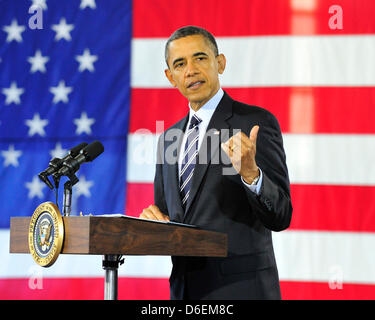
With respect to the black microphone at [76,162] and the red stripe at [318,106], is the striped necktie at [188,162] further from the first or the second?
the red stripe at [318,106]

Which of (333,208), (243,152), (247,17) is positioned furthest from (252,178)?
(247,17)

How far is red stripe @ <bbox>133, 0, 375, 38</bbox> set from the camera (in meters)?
2.94

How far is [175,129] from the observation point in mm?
1873

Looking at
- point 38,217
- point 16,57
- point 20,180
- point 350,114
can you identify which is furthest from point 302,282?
point 16,57

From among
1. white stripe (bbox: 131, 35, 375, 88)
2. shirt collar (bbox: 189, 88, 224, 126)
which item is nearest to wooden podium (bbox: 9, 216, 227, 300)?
shirt collar (bbox: 189, 88, 224, 126)

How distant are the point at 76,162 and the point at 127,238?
1.07 feet

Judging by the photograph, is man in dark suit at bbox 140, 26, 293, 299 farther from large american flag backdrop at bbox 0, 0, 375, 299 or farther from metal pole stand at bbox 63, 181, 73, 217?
large american flag backdrop at bbox 0, 0, 375, 299

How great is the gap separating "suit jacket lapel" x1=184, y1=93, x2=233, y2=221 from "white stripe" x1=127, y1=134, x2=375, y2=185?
1.28 m

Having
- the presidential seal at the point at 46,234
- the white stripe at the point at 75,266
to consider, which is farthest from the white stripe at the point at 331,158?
the presidential seal at the point at 46,234

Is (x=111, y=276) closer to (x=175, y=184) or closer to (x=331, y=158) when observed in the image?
(x=175, y=184)

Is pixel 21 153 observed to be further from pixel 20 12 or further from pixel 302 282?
pixel 302 282

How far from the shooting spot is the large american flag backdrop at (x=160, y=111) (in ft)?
9.25

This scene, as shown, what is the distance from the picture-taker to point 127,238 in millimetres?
1103
